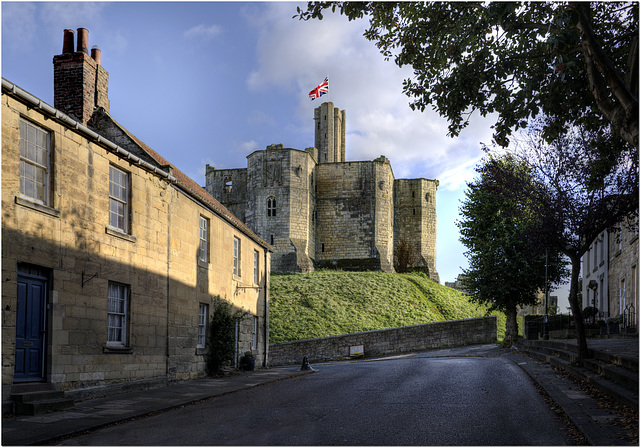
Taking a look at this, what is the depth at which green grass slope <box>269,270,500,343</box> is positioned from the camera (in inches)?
1565

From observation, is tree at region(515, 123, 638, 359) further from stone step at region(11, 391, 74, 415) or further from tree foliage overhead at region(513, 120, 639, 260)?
stone step at region(11, 391, 74, 415)

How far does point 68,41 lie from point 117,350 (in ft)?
27.4

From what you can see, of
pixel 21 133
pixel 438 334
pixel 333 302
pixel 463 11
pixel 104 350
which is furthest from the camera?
pixel 333 302

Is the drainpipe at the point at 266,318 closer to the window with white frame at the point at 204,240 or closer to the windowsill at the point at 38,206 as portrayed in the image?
the window with white frame at the point at 204,240

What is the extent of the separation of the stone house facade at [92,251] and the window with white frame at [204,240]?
4cm

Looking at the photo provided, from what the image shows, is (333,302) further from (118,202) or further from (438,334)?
(118,202)

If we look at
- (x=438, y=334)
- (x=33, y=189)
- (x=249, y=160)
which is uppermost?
(x=249, y=160)

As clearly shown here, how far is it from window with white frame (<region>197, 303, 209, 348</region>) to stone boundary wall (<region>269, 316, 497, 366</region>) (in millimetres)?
13095

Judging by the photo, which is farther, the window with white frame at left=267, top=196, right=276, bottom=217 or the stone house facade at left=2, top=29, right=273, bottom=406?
the window with white frame at left=267, top=196, right=276, bottom=217

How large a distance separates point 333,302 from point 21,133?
35323mm

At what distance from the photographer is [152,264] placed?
1551 centimetres

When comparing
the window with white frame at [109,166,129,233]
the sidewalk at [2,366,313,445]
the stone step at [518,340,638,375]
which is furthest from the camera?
the window with white frame at [109,166,129,233]

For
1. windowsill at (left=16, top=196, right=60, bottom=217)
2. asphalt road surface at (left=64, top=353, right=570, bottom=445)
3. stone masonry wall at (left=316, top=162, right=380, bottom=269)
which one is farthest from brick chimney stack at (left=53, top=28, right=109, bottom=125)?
stone masonry wall at (left=316, top=162, right=380, bottom=269)

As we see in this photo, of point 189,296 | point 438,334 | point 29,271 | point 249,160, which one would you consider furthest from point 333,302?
point 29,271
